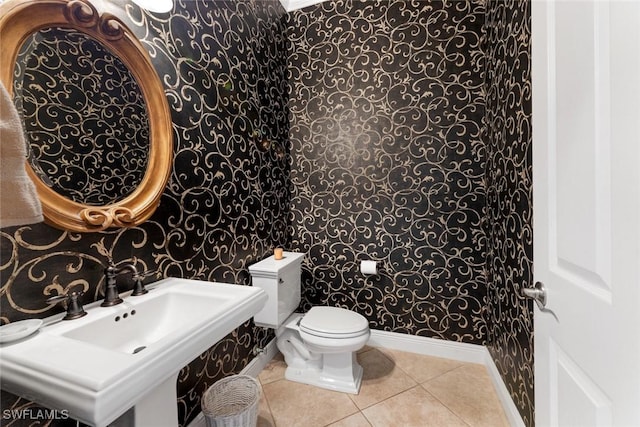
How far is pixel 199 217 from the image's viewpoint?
141 centimetres

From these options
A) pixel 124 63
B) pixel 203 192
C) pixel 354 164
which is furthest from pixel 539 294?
pixel 124 63

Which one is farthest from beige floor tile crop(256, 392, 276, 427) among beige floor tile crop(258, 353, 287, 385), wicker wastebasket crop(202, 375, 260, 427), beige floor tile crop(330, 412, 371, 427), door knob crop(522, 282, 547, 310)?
door knob crop(522, 282, 547, 310)

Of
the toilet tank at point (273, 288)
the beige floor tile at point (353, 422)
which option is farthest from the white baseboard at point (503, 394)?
the toilet tank at point (273, 288)

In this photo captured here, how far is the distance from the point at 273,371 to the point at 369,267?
41.2 inches

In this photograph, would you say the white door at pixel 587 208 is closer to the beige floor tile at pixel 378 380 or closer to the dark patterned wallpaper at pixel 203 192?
the beige floor tile at pixel 378 380

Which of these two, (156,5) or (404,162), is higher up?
(156,5)

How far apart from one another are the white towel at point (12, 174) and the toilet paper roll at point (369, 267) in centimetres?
182

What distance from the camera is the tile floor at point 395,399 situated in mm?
1469

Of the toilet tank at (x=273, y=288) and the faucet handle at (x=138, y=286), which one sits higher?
the faucet handle at (x=138, y=286)

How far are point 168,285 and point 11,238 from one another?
53 centimetres

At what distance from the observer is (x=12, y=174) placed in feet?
1.93

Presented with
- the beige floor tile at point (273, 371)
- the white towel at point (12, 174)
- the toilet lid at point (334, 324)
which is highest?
the white towel at point (12, 174)

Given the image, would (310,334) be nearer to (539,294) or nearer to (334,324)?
(334,324)

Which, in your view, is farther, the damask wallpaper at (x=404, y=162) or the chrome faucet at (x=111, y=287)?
the damask wallpaper at (x=404, y=162)
